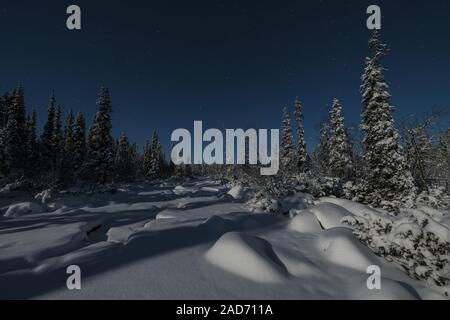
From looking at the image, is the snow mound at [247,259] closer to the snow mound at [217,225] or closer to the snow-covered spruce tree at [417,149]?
the snow mound at [217,225]

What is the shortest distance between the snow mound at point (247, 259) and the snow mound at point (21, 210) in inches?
414

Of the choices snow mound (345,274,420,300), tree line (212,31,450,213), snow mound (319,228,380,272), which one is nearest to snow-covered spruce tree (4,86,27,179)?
tree line (212,31,450,213)

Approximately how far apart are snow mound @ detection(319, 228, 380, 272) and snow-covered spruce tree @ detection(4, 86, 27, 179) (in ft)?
115

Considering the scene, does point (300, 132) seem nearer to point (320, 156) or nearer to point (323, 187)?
point (320, 156)

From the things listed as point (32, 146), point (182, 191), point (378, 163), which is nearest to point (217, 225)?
point (378, 163)

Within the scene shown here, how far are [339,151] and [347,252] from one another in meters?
26.6

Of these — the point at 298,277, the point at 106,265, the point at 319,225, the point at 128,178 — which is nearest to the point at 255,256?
the point at 298,277

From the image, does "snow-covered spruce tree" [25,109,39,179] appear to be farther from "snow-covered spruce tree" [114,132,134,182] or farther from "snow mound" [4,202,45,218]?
"snow mound" [4,202,45,218]

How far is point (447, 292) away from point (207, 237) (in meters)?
4.45

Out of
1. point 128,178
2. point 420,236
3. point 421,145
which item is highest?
point 421,145

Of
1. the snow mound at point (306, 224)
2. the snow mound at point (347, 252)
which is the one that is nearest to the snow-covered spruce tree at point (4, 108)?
the snow mound at point (306, 224)

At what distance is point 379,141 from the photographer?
1764 cm
